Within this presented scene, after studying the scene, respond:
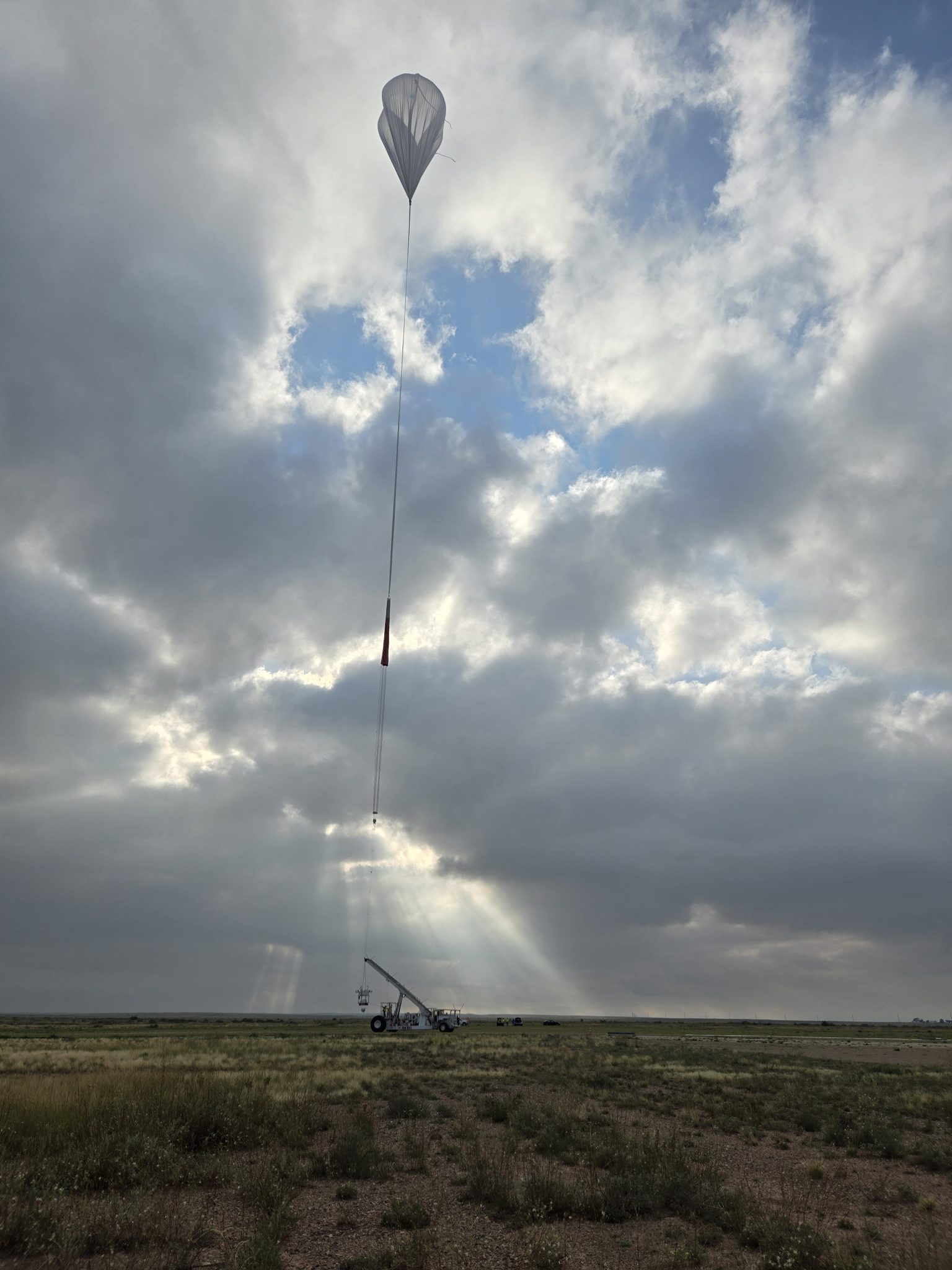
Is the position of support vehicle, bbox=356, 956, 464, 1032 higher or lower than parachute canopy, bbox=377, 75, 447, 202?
lower

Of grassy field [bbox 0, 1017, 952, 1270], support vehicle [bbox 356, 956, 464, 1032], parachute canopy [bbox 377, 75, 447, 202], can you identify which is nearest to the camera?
grassy field [bbox 0, 1017, 952, 1270]

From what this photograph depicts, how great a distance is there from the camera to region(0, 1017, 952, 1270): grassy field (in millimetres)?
9844

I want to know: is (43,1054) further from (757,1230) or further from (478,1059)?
(757,1230)

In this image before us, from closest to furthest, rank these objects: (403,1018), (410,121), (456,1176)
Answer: (456,1176) < (410,121) < (403,1018)

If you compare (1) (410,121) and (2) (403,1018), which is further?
(2) (403,1018)

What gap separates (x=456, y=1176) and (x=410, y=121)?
24436 millimetres

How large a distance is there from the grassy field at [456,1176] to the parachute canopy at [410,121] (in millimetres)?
21609

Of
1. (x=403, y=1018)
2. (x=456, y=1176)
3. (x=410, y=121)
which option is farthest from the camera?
(x=403, y=1018)

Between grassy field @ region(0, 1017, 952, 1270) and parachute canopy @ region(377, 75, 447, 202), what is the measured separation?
21.6 metres

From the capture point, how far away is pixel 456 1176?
14055 mm

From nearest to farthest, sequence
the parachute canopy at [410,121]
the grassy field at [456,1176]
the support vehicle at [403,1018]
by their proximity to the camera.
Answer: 1. the grassy field at [456,1176]
2. the parachute canopy at [410,121]
3. the support vehicle at [403,1018]

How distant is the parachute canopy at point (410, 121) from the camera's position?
20.5m

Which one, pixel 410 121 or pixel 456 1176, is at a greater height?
pixel 410 121

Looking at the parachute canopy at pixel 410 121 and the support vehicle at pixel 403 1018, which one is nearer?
the parachute canopy at pixel 410 121
